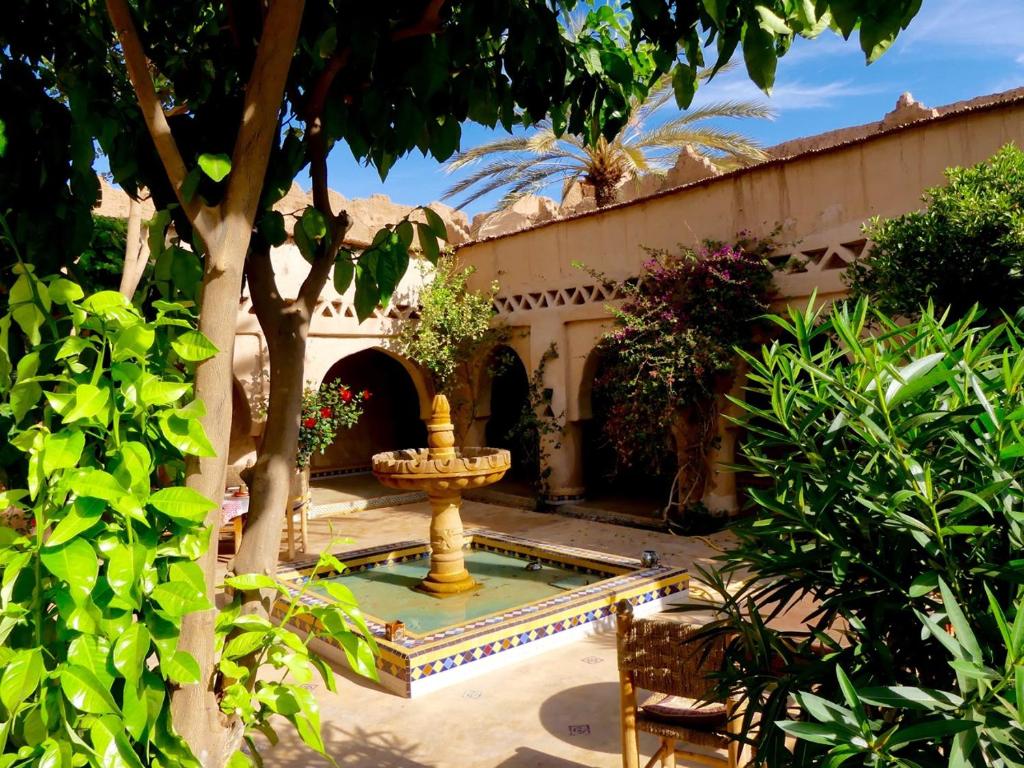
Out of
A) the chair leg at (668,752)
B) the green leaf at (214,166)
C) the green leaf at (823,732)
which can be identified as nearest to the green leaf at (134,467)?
the green leaf at (214,166)

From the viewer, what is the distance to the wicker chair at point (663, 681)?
2752 mm

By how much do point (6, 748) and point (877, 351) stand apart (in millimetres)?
1454

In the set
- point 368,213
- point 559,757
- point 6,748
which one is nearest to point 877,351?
point 6,748

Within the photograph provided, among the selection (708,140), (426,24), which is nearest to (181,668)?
(426,24)

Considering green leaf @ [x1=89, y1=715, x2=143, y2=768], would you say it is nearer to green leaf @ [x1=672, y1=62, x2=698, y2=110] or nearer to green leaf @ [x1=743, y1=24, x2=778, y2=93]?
green leaf @ [x1=743, y1=24, x2=778, y2=93]

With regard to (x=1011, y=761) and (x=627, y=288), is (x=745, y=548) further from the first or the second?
(x=627, y=288)

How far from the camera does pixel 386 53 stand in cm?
179

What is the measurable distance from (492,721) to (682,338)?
5.31m

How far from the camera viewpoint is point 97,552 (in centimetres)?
106

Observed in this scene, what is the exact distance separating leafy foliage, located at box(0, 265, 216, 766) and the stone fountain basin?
203 inches

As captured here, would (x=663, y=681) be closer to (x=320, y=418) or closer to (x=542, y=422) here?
(x=320, y=418)

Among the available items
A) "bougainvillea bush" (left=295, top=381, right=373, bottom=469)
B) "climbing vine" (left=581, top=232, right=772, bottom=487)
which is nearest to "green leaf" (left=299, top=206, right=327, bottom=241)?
"bougainvillea bush" (left=295, top=381, right=373, bottom=469)

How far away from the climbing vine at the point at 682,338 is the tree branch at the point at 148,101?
7.31m

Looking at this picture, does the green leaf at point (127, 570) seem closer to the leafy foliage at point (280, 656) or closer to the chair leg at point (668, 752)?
the leafy foliage at point (280, 656)
